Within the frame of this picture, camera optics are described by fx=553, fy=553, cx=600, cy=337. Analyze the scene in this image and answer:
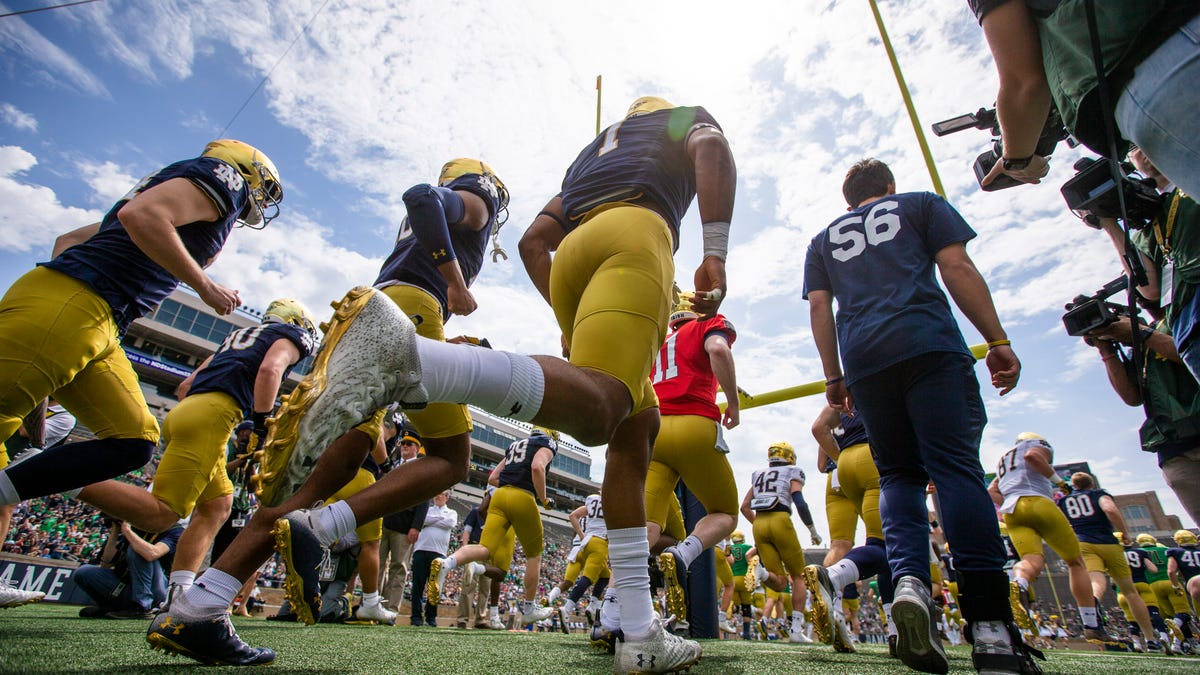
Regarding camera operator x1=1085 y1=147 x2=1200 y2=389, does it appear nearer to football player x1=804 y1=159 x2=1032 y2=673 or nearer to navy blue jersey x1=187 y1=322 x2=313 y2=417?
football player x1=804 y1=159 x2=1032 y2=673

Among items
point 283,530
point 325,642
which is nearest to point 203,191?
point 283,530

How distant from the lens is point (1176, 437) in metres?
2.57

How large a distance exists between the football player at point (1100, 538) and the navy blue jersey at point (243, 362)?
32.1 feet

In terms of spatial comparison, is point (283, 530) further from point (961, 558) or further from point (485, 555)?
point (485, 555)

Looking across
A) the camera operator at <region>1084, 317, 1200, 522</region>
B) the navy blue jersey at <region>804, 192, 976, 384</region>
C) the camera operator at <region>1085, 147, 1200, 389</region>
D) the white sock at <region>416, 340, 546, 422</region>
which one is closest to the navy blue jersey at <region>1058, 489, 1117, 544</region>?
the camera operator at <region>1084, 317, 1200, 522</region>

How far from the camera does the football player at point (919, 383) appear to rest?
2.01 m

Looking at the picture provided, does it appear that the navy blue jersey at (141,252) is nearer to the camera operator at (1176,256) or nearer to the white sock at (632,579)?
the white sock at (632,579)

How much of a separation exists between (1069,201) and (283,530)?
340 cm

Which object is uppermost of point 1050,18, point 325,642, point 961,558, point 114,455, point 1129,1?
point 1050,18

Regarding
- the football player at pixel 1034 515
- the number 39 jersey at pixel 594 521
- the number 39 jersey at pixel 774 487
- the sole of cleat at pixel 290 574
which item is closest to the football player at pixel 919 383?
the sole of cleat at pixel 290 574

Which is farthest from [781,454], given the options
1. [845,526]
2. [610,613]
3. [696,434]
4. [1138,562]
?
[1138,562]

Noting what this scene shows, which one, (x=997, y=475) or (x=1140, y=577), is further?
(x=1140, y=577)

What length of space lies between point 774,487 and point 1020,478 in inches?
106

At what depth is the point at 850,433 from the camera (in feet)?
17.6
